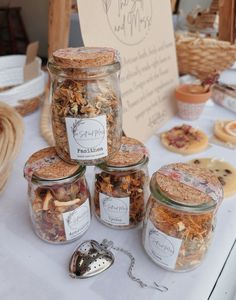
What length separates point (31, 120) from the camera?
69 cm

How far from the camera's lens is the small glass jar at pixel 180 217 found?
307 millimetres

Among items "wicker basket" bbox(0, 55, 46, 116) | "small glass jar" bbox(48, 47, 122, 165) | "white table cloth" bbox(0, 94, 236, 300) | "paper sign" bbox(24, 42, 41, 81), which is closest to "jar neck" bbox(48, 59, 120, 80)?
"small glass jar" bbox(48, 47, 122, 165)

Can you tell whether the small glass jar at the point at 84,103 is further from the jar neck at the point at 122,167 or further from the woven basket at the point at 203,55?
the woven basket at the point at 203,55

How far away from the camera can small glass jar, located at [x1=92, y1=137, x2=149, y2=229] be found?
37 centimetres

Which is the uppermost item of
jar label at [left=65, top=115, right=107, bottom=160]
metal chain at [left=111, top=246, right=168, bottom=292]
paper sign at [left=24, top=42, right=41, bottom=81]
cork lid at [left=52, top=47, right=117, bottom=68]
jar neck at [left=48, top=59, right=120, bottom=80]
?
cork lid at [left=52, top=47, right=117, bottom=68]

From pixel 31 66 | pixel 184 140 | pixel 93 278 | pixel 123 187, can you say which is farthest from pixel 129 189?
pixel 31 66

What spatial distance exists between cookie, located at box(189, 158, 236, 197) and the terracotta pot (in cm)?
17

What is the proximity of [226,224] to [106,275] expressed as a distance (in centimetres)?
19

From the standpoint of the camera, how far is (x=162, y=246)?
1.07ft

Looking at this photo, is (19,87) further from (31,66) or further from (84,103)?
(84,103)

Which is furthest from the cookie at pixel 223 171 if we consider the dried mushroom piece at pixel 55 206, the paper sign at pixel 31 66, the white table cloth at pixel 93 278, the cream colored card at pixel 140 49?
the paper sign at pixel 31 66

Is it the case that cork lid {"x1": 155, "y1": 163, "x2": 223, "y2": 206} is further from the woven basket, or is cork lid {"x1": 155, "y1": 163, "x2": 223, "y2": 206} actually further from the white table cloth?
the woven basket

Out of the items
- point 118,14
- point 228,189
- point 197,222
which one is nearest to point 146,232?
point 197,222

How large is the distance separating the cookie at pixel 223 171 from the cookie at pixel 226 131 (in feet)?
0.28
